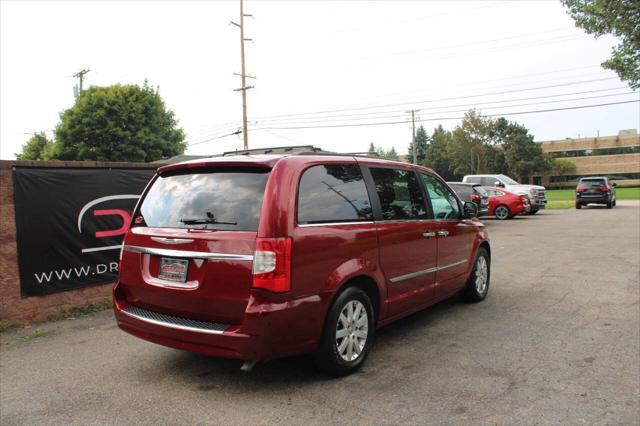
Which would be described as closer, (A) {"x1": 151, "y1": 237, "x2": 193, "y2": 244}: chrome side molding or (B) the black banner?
(A) {"x1": 151, "y1": 237, "x2": 193, "y2": 244}: chrome side molding

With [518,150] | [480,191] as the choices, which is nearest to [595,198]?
[480,191]

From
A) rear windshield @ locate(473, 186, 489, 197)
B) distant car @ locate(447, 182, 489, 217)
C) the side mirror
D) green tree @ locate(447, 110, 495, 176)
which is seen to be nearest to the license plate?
the side mirror

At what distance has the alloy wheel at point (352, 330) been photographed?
3.81m

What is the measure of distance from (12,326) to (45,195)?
161cm

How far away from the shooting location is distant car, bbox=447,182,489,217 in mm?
18538

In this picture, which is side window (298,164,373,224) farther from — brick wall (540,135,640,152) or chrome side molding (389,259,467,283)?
brick wall (540,135,640,152)

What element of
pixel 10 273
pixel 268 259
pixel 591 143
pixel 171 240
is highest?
pixel 591 143

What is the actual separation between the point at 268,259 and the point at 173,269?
2.75 feet

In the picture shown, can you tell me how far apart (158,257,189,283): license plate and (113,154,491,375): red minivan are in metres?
0.01

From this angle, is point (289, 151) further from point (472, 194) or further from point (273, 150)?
point (472, 194)

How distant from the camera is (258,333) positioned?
3.25 m

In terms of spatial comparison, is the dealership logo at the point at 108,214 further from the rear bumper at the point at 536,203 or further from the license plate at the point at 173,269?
the rear bumper at the point at 536,203

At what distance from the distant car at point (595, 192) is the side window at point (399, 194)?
25.5 m

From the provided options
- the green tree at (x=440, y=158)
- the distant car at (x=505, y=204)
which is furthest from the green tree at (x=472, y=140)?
the distant car at (x=505, y=204)
